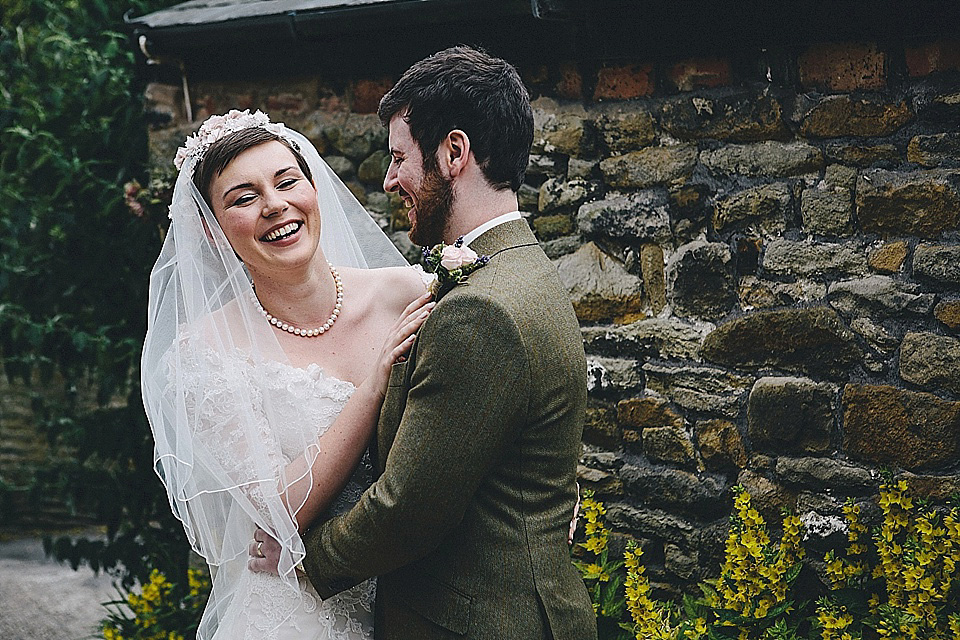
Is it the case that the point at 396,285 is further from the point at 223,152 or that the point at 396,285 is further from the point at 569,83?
the point at 569,83

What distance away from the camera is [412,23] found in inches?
143

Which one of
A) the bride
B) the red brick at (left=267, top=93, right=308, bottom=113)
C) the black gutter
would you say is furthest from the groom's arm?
the red brick at (left=267, top=93, right=308, bottom=113)

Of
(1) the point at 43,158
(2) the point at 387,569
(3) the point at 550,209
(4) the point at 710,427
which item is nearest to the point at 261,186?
(2) the point at 387,569

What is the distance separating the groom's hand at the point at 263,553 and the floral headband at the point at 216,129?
38.7 inches

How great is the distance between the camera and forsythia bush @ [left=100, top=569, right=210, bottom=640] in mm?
4492

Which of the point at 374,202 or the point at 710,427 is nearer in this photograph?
the point at 710,427

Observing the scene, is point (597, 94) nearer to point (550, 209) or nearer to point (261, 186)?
point (550, 209)

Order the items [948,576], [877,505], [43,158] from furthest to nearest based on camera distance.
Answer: [43,158] → [877,505] → [948,576]

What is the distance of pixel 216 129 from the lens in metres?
2.47

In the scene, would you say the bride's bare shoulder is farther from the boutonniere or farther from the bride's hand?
the boutonniere

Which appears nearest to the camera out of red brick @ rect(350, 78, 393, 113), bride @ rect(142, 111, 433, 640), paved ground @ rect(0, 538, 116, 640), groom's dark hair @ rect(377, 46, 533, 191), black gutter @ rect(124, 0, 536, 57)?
groom's dark hair @ rect(377, 46, 533, 191)

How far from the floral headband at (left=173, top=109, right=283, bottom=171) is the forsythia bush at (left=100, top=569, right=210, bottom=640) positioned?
108 inches

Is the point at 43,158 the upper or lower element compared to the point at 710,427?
upper

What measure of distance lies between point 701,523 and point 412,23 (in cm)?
214
